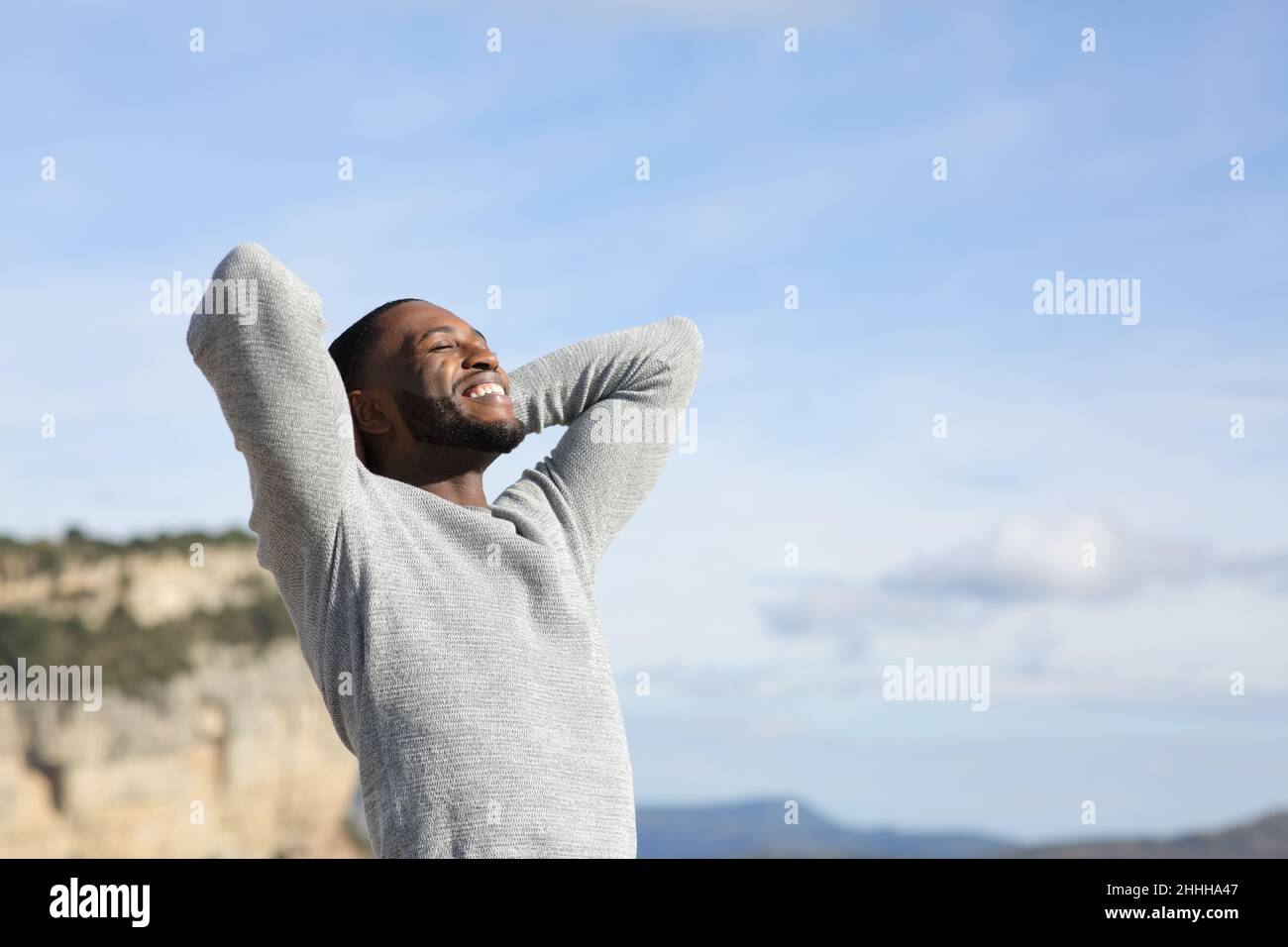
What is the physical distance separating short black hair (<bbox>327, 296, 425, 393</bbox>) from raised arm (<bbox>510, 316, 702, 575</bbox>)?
383mm

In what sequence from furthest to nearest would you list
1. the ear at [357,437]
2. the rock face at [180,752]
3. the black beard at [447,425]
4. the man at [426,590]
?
the rock face at [180,752] → the ear at [357,437] → the black beard at [447,425] → the man at [426,590]

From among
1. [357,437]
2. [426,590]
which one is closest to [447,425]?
[357,437]

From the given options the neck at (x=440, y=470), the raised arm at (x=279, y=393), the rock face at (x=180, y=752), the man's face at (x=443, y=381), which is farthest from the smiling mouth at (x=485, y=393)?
the rock face at (x=180, y=752)

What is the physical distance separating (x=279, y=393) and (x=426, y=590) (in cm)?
46

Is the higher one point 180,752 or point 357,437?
point 357,437

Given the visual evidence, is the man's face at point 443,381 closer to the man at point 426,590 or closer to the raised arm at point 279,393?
the man at point 426,590

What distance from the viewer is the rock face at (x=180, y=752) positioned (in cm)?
2875

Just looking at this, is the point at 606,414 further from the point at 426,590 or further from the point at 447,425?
the point at 426,590

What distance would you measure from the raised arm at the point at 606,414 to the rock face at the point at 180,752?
84.5ft

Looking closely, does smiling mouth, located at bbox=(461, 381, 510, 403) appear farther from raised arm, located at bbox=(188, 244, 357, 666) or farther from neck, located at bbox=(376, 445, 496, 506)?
raised arm, located at bbox=(188, 244, 357, 666)

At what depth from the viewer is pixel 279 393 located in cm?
288
